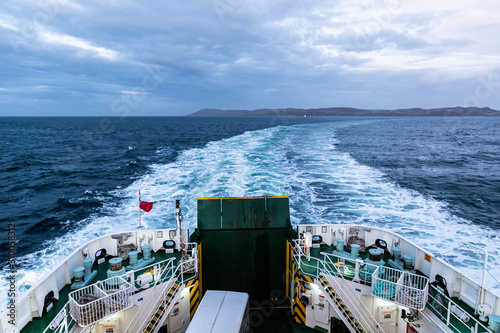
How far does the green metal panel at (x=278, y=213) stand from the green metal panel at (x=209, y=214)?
6.84 ft

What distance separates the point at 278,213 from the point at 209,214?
9.29 ft

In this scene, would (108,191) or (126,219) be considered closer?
(126,219)

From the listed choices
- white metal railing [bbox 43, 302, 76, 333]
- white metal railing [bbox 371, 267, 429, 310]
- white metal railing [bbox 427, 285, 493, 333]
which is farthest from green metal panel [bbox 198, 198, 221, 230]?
white metal railing [bbox 427, 285, 493, 333]

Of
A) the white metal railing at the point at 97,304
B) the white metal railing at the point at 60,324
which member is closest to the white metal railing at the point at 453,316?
the white metal railing at the point at 97,304

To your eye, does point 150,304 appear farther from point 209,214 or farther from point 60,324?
point 209,214

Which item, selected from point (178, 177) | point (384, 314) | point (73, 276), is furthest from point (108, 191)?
point (384, 314)

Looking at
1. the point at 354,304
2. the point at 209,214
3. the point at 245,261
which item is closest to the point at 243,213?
the point at 209,214

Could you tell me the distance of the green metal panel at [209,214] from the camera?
12703mm

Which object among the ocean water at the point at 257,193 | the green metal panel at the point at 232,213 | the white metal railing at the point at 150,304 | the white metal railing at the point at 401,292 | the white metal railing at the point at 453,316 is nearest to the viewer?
the white metal railing at the point at 453,316

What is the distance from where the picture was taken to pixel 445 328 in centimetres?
781

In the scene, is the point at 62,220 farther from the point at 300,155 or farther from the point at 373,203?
the point at 300,155

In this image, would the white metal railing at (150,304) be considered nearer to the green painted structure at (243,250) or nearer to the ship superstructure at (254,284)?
the ship superstructure at (254,284)

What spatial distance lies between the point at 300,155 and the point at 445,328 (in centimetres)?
3741

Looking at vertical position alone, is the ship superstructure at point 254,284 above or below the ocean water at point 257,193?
above
